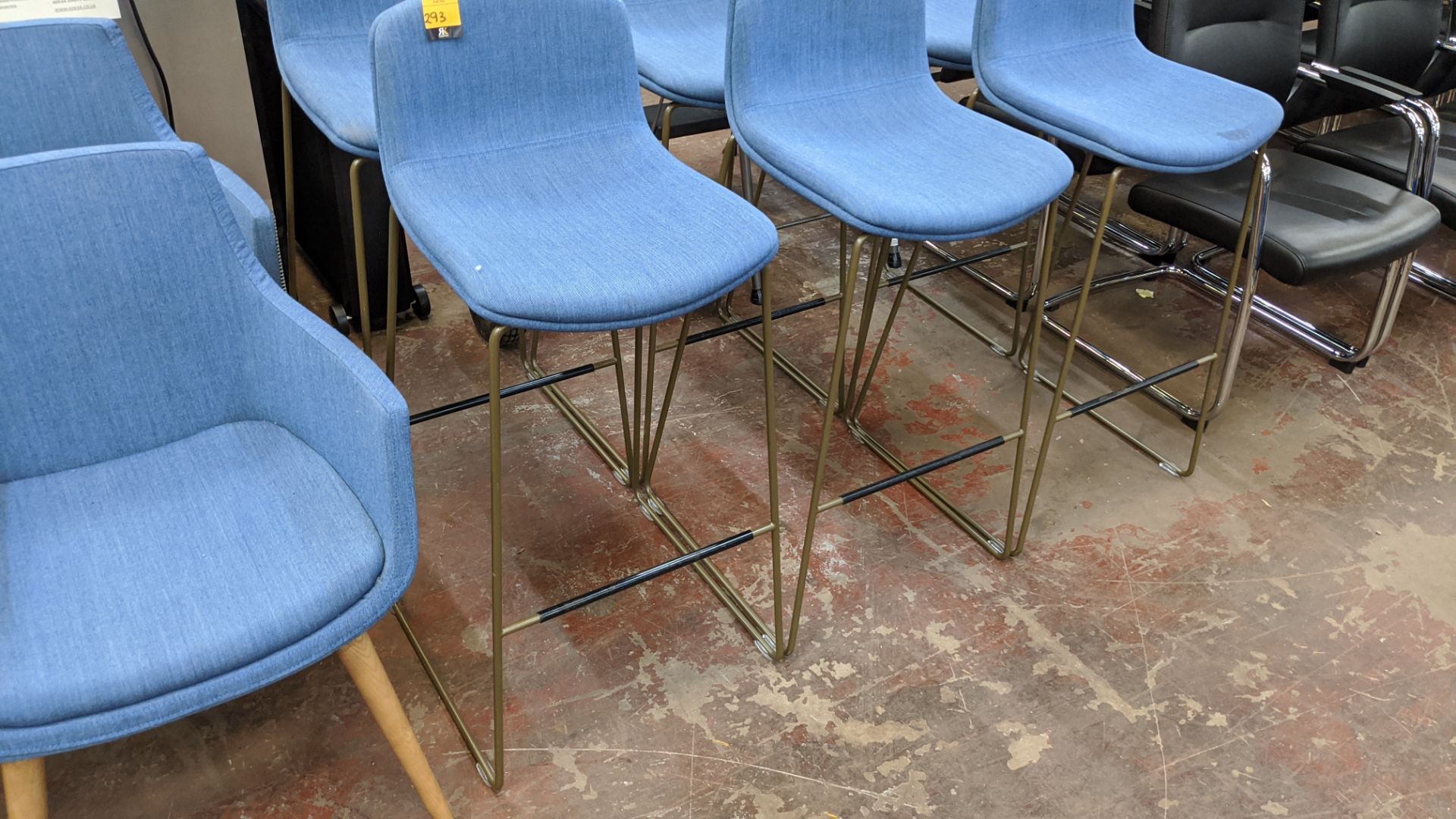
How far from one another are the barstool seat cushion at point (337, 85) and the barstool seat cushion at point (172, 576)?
1.49 feet

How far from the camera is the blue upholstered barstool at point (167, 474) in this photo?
46.6 inches

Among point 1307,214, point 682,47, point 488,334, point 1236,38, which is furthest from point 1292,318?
point 488,334

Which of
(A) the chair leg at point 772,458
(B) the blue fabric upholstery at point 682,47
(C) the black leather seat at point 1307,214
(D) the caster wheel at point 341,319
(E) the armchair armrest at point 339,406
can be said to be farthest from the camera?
(D) the caster wheel at point 341,319

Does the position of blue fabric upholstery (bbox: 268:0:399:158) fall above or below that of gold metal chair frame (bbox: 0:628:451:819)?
above

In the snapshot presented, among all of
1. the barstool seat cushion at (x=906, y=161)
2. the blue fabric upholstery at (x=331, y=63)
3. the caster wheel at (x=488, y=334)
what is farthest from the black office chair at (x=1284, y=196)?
the blue fabric upholstery at (x=331, y=63)

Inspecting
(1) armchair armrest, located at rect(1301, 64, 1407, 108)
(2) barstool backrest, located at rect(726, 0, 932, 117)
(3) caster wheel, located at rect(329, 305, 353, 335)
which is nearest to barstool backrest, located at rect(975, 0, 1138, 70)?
(2) barstool backrest, located at rect(726, 0, 932, 117)

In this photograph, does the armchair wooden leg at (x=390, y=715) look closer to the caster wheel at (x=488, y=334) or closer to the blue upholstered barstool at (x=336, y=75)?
the blue upholstered barstool at (x=336, y=75)

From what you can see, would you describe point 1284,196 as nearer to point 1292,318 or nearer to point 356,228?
point 1292,318

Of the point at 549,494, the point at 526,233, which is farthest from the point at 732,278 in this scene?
the point at 549,494

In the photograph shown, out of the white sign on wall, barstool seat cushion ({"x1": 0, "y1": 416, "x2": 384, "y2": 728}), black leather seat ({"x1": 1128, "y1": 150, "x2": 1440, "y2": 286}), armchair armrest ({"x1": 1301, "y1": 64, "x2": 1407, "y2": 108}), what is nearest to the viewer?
barstool seat cushion ({"x1": 0, "y1": 416, "x2": 384, "y2": 728})

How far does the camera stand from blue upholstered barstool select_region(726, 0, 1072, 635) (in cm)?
156

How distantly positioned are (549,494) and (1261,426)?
158 cm

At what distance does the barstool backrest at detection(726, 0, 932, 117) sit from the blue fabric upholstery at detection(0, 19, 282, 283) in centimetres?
90

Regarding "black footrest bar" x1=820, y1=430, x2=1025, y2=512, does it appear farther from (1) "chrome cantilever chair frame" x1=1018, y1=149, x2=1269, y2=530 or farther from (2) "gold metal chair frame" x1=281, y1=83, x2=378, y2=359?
(2) "gold metal chair frame" x1=281, y1=83, x2=378, y2=359
